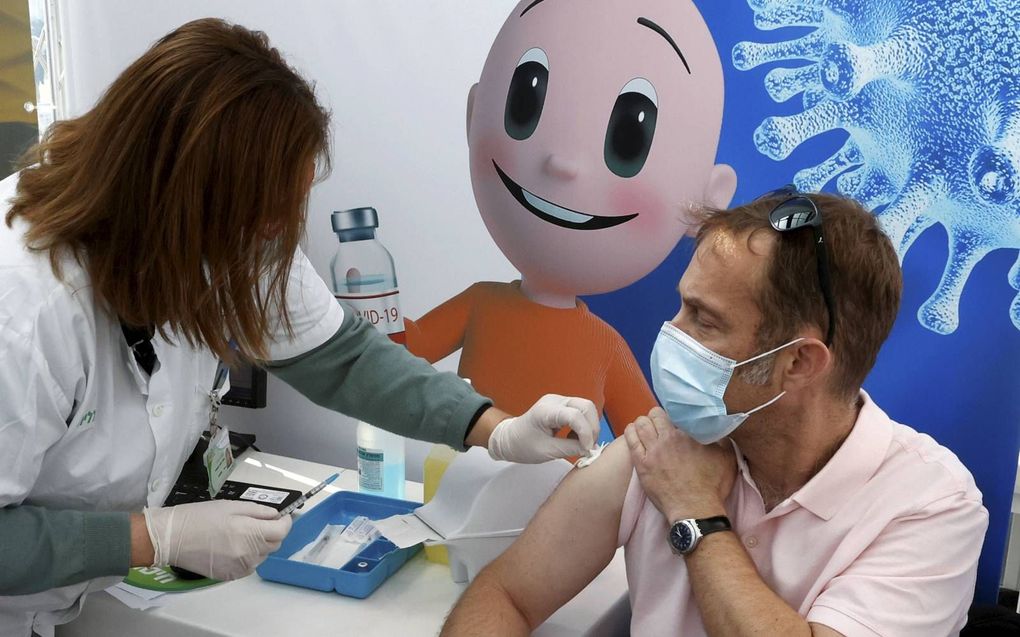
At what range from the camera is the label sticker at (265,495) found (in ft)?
6.40

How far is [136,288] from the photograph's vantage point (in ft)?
4.13

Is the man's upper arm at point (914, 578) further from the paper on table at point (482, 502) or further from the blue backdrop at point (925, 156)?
the paper on table at point (482, 502)

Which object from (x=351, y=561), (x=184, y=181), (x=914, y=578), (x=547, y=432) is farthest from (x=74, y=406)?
(x=914, y=578)

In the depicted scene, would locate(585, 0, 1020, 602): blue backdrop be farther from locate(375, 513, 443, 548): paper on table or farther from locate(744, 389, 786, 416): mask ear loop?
locate(375, 513, 443, 548): paper on table

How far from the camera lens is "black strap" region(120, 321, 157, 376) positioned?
1.35 metres

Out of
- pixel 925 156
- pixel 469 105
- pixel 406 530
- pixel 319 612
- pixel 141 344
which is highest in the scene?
pixel 469 105

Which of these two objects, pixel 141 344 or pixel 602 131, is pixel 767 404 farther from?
pixel 141 344

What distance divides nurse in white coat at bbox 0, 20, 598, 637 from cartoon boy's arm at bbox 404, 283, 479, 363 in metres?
0.62

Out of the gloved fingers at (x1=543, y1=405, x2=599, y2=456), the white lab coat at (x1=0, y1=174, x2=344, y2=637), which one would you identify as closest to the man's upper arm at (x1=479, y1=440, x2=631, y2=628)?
the gloved fingers at (x1=543, y1=405, x2=599, y2=456)

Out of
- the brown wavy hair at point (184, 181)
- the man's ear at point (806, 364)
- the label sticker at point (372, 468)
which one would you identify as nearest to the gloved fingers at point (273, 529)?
the brown wavy hair at point (184, 181)

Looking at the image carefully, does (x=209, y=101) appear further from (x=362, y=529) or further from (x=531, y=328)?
(x=362, y=529)

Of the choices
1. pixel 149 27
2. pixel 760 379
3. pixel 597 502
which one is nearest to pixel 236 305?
pixel 597 502

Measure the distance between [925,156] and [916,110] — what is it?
82 mm

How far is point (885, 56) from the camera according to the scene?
154 centimetres
